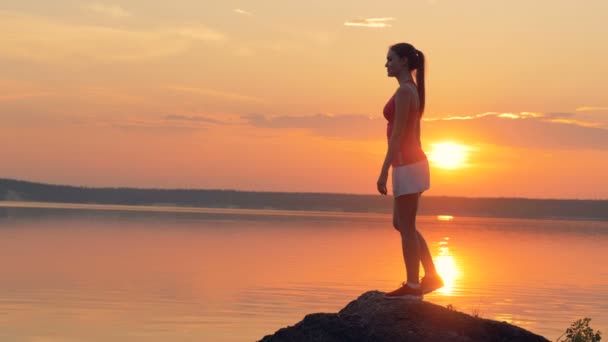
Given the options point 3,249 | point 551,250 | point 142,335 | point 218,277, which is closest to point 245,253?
point 3,249

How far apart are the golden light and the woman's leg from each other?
25477mm

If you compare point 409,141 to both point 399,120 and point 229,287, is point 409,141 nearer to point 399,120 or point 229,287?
point 399,120

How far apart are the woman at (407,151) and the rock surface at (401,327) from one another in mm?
293

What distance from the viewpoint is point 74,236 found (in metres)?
86.9

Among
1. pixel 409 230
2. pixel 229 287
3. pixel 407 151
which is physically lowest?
pixel 229 287

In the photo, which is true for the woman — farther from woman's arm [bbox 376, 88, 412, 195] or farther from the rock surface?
the rock surface

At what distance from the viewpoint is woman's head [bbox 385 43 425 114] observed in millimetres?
13500

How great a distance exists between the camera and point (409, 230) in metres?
13.5

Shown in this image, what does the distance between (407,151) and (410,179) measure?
37 cm

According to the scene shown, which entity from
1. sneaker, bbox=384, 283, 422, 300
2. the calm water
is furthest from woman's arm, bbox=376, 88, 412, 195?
the calm water

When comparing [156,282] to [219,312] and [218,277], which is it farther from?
[219,312]

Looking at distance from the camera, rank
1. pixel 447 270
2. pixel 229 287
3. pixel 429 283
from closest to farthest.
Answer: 1. pixel 429 283
2. pixel 229 287
3. pixel 447 270

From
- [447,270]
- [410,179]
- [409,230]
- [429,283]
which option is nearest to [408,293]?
[429,283]

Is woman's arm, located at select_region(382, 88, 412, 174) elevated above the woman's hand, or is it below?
above
